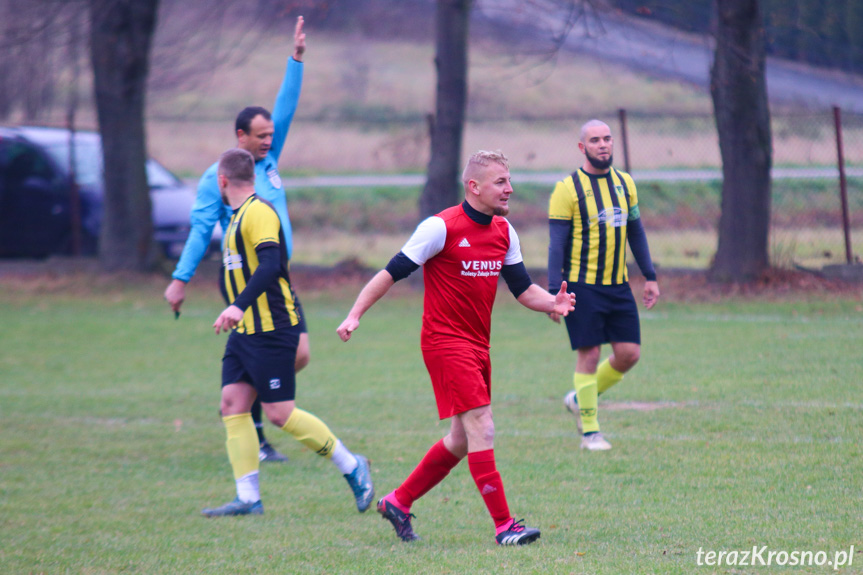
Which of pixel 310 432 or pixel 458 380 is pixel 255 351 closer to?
pixel 310 432

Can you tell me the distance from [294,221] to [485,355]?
15.9m

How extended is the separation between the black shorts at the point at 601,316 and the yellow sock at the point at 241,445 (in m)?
2.22

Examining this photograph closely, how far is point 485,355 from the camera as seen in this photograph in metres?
4.68

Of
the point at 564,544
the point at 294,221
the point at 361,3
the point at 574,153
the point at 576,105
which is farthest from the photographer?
the point at 361,3

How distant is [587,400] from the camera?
6.39m

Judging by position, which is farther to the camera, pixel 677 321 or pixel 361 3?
A: pixel 361 3

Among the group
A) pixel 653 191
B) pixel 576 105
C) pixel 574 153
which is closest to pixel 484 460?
pixel 653 191

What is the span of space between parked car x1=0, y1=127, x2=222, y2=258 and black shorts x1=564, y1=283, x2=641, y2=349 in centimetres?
1088

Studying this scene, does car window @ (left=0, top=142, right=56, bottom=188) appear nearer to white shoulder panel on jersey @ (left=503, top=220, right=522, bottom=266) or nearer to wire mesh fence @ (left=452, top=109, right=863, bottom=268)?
wire mesh fence @ (left=452, top=109, right=863, bottom=268)

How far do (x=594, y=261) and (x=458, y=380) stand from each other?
219cm

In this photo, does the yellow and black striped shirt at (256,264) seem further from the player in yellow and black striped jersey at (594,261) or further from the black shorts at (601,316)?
the black shorts at (601,316)

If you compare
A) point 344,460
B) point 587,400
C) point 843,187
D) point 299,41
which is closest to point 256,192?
point 299,41

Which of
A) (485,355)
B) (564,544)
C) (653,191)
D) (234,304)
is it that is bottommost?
(564,544)

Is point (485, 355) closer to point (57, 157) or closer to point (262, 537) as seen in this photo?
point (262, 537)
